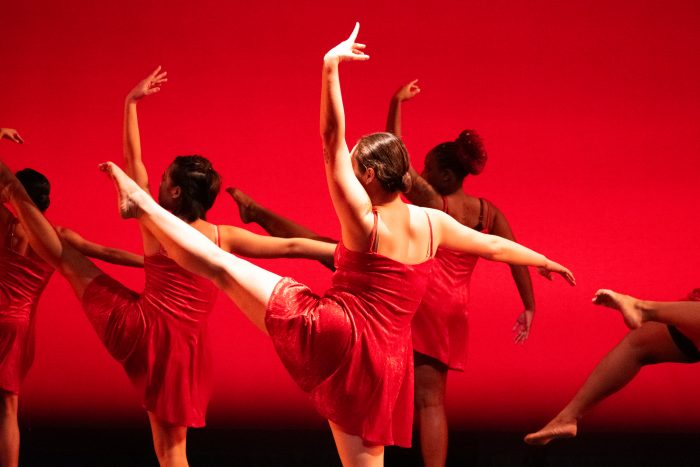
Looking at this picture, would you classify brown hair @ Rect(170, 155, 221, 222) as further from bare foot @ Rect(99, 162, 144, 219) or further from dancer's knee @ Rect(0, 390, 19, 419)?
dancer's knee @ Rect(0, 390, 19, 419)

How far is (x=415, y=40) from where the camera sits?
569cm

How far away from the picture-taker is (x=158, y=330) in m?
3.92

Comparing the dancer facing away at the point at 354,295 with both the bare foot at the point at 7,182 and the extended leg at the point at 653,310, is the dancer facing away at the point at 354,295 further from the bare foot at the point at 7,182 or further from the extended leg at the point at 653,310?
the bare foot at the point at 7,182

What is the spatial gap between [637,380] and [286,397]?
1.97 m

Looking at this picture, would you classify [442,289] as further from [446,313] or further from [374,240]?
[374,240]

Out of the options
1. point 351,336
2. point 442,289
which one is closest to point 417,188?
point 442,289

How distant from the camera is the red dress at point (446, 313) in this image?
442 cm

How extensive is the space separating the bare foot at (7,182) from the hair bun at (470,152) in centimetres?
187

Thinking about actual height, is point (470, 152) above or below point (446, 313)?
above

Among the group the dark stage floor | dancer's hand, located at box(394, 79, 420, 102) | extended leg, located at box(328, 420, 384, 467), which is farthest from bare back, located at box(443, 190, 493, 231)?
extended leg, located at box(328, 420, 384, 467)

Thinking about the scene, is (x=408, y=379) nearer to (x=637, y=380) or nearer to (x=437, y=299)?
(x=437, y=299)

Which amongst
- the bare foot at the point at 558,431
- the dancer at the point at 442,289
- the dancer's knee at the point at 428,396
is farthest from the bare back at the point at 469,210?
the bare foot at the point at 558,431

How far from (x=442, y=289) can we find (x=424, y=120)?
61.5 inches

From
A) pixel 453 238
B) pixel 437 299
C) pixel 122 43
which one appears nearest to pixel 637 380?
pixel 437 299
